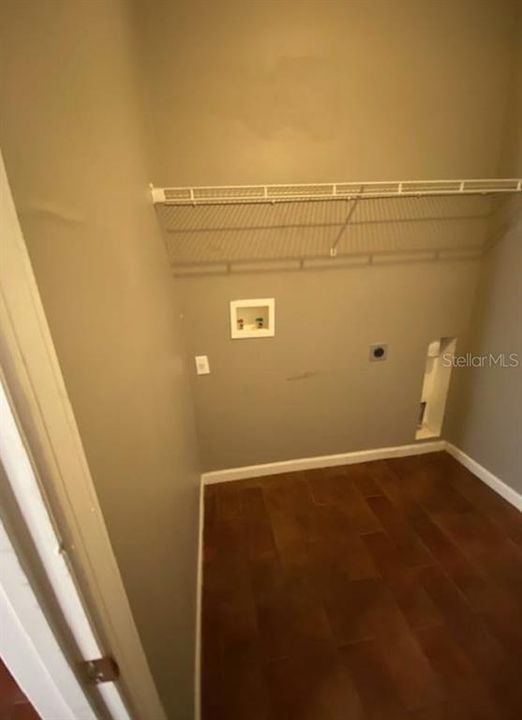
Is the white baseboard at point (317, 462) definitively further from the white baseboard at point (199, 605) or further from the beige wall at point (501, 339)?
the beige wall at point (501, 339)

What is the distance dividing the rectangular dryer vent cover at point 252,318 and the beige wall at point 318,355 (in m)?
0.03

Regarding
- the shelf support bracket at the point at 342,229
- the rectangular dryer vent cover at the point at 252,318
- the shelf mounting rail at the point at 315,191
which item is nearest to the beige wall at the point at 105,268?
the shelf mounting rail at the point at 315,191

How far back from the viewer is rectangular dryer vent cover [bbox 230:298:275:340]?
1.83 metres

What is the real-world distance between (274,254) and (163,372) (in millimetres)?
961

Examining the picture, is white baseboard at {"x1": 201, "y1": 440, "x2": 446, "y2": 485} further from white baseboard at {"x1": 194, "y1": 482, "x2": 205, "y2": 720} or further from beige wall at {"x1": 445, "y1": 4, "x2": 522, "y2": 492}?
beige wall at {"x1": 445, "y1": 4, "x2": 522, "y2": 492}

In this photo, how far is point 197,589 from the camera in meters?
1.45

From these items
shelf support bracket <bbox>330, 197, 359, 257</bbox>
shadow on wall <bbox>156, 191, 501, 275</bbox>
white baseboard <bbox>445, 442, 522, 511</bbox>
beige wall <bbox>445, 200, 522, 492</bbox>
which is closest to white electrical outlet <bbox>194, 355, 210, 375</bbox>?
shadow on wall <bbox>156, 191, 501, 275</bbox>

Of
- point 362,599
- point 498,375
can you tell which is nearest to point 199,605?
point 362,599

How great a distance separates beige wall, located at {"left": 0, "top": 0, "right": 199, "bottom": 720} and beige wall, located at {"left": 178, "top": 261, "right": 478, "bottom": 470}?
0.75 meters

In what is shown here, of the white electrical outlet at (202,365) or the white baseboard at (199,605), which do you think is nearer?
the white baseboard at (199,605)

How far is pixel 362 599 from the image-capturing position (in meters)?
1.47

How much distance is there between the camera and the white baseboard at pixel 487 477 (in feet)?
6.26

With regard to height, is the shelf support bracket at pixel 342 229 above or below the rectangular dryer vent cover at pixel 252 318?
above

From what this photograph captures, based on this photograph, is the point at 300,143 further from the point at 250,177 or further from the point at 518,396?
the point at 518,396
